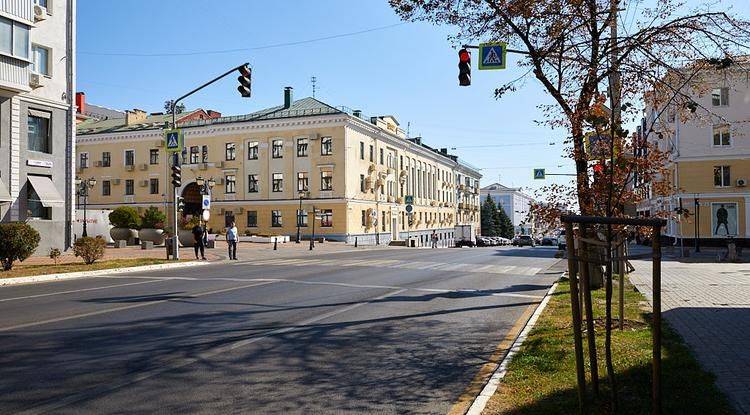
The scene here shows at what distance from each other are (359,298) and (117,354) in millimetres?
6219

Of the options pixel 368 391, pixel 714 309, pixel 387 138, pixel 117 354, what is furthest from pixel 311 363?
pixel 387 138

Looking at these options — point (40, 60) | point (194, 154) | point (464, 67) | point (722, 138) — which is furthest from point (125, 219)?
point (722, 138)

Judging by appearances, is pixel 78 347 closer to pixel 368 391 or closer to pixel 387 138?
pixel 368 391

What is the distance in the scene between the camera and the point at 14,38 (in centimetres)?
2552

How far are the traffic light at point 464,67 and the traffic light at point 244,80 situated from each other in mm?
9641

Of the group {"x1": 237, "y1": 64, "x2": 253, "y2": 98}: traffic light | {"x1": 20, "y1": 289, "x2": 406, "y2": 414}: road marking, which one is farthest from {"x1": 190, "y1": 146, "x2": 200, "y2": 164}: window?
A: {"x1": 20, "y1": 289, "x2": 406, "y2": 414}: road marking

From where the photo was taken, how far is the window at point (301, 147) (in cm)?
5575

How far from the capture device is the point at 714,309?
34.8ft

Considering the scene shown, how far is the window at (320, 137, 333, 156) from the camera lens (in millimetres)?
54469

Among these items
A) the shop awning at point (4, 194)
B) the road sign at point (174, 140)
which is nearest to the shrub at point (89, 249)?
the road sign at point (174, 140)

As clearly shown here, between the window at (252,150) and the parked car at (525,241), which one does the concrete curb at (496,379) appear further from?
the parked car at (525,241)

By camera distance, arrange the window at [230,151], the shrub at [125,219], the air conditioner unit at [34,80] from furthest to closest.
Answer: the window at [230,151] < the shrub at [125,219] < the air conditioner unit at [34,80]

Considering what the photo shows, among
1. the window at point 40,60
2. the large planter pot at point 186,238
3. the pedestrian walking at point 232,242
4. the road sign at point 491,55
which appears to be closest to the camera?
the road sign at point 491,55

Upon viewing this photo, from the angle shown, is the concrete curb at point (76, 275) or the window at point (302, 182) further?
the window at point (302, 182)
